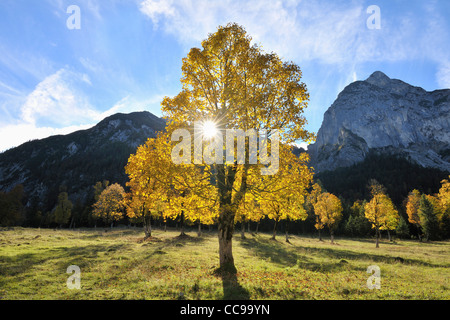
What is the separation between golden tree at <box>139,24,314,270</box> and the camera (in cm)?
1084

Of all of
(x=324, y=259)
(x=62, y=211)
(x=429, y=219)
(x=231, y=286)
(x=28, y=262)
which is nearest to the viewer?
(x=231, y=286)

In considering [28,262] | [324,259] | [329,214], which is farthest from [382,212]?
[28,262]

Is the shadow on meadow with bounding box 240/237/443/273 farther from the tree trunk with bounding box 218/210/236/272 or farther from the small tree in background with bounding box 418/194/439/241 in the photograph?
the small tree in background with bounding box 418/194/439/241

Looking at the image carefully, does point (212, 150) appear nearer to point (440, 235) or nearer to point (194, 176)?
point (194, 176)

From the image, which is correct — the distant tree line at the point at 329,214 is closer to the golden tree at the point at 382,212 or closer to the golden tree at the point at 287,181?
the golden tree at the point at 382,212

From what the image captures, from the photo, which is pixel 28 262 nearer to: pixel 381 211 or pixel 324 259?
pixel 324 259

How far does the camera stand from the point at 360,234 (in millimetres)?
76875

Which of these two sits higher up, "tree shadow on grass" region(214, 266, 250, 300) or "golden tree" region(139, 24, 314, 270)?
"golden tree" region(139, 24, 314, 270)

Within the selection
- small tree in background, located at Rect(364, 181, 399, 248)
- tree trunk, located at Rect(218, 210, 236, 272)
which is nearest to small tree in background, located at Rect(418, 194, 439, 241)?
small tree in background, located at Rect(364, 181, 399, 248)

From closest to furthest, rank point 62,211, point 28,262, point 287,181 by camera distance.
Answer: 1. point 287,181
2. point 28,262
3. point 62,211

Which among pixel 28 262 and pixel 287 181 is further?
pixel 28 262

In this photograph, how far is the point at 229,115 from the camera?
11797 mm

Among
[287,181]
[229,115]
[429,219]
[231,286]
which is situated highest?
[229,115]
